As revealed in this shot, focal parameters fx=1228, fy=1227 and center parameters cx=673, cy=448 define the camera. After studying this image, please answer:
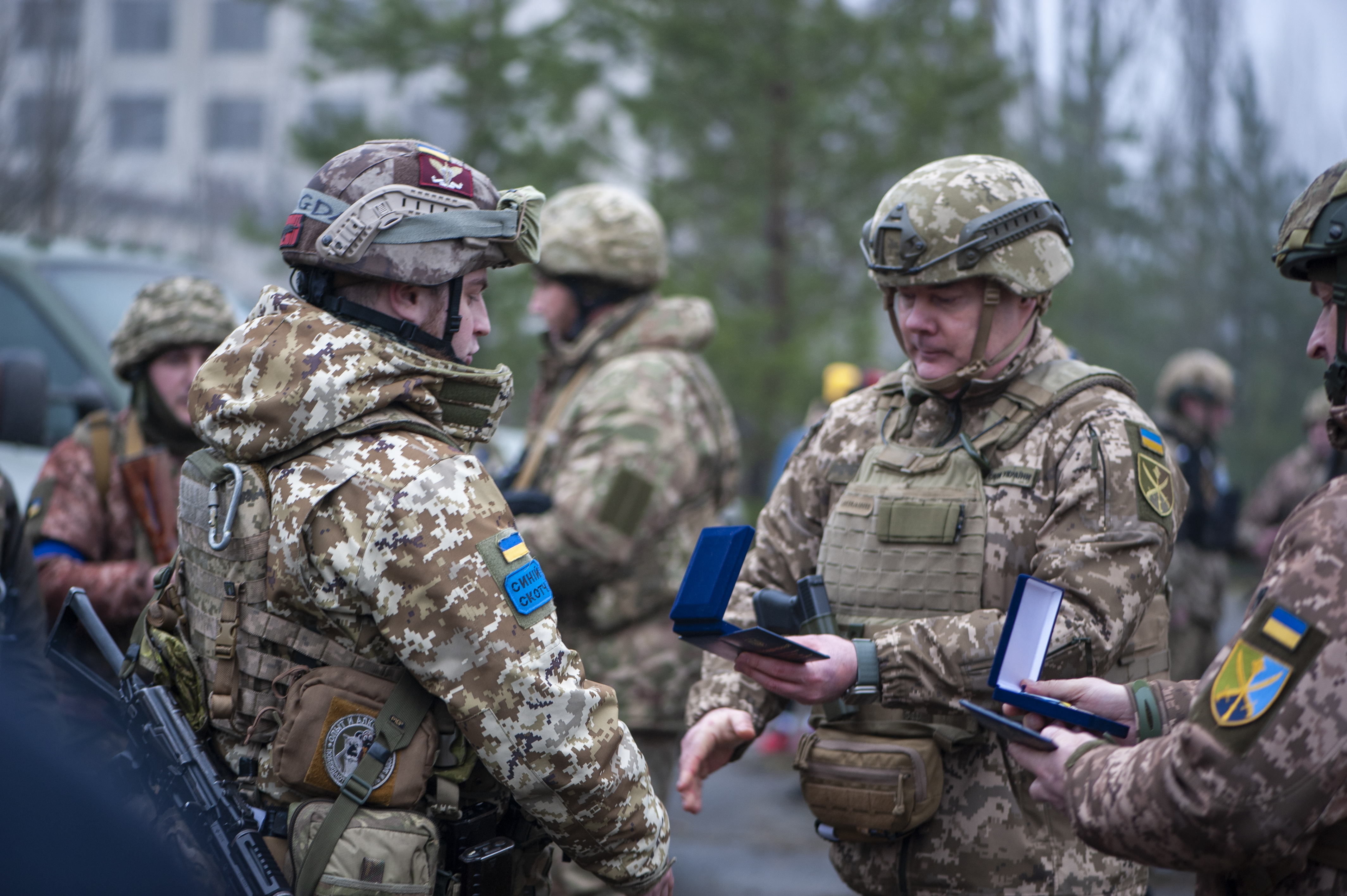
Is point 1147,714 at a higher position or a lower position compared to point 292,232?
lower

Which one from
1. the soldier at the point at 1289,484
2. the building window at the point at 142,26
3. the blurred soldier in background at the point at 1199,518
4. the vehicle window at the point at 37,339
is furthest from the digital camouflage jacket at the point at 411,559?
the building window at the point at 142,26

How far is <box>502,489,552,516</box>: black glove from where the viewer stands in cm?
398

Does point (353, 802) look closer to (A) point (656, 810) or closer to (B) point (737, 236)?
(A) point (656, 810)

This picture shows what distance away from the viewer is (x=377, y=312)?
2.38 m

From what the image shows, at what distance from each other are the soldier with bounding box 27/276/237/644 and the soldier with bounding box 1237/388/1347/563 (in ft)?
19.7

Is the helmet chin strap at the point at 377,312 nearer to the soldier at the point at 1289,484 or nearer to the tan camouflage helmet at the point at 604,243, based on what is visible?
the tan camouflage helmet at the point at 604,243

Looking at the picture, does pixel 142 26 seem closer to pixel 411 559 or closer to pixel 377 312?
pixel 377 312

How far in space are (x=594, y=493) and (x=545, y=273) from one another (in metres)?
0.96

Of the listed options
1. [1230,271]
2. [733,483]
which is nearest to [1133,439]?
[733,483]

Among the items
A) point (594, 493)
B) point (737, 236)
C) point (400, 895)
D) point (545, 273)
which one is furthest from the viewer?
point (737, 236)

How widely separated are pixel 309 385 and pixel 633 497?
1990 mm

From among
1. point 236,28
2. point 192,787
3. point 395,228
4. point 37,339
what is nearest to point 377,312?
point 395,228

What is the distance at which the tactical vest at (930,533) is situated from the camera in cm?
272

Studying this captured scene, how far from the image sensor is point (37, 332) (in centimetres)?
591
